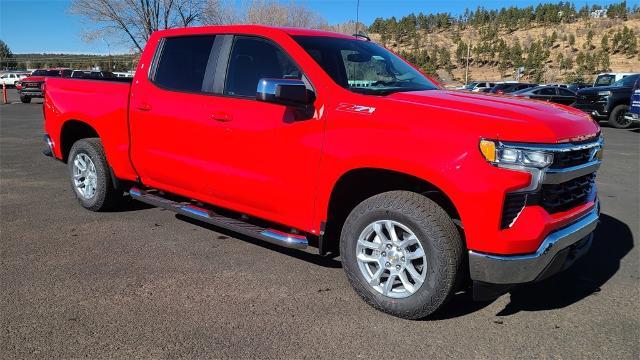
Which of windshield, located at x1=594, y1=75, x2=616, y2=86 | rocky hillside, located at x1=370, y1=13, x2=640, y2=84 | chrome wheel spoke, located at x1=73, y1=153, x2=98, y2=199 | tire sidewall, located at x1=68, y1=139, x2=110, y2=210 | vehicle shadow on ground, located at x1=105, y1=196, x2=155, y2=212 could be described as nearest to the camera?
tire sidewall, located at x1=68, y1=139, x2=110, y2=210

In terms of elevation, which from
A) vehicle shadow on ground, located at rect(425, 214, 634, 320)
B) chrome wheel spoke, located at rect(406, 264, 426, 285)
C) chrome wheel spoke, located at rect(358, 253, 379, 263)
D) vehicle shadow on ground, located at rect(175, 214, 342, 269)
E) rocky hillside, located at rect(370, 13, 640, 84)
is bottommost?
vehicle shadow on ground, located at rect(425, 214, 634, 320)

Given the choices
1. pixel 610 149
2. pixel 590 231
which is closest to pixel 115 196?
pixel 590 231

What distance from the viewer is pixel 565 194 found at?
321 centimetres

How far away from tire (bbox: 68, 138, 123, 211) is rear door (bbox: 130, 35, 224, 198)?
658mm

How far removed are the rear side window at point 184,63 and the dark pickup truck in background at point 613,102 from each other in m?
15.5

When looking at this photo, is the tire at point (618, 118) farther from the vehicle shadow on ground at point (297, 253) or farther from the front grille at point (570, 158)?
the vehicle shadow on ground at point (297, 253)

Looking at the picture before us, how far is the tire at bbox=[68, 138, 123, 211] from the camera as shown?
5352mm

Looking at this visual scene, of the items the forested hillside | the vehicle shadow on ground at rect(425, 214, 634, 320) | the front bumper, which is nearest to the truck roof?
the vehicle shadow on ground at rect(425, 214, 634, 320)

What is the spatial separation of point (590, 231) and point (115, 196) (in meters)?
4.52

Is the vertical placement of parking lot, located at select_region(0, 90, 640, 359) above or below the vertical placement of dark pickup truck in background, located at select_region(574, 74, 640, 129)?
below

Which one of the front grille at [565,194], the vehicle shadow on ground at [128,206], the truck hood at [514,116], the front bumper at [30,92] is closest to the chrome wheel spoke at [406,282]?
the front grille at [565,194]

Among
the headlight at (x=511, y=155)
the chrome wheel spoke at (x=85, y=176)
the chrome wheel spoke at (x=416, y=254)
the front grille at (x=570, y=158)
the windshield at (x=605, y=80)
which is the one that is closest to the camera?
the headlight at (x=511, y=155)

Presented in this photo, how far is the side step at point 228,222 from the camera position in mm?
3742

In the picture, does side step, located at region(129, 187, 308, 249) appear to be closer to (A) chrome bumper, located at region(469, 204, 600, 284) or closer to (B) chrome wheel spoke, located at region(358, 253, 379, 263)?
(B) chrome wheel spoke, located at region(358, 253, 379, 263)
